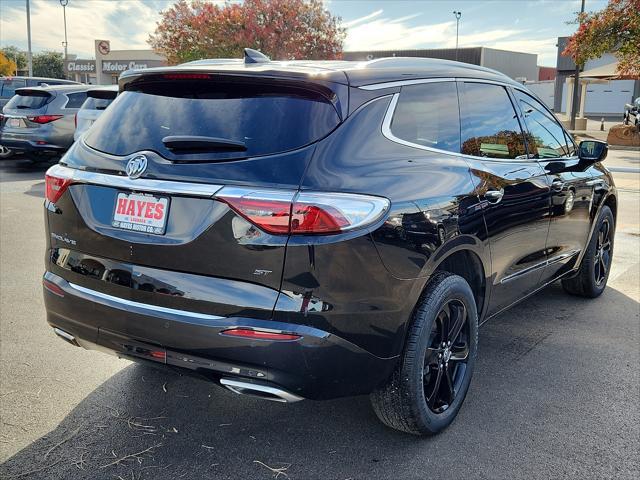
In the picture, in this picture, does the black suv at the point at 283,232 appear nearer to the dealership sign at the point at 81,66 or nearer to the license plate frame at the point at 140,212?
the license plate frame at the point at 140,212

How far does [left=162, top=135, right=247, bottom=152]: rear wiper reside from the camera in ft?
8.70

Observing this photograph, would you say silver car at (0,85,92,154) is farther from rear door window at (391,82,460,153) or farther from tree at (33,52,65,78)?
tree at (33,52,65,78)

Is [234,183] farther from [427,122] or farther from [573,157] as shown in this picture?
[573,157]

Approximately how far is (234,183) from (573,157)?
3.19m

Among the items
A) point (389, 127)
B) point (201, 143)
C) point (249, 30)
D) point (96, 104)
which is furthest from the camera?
point (249, 30)

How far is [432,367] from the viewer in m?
3.23

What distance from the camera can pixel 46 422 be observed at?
3.26 m

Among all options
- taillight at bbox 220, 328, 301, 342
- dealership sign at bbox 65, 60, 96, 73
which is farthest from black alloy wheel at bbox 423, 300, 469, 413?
dealership sign at bbox 65, 60, 96, 73

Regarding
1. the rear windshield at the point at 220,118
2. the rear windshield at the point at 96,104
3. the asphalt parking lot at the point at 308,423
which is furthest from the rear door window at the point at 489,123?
the rear windshield at the point at 96,104

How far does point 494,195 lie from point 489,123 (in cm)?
54

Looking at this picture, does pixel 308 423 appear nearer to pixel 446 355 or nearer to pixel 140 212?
pixel 446 355

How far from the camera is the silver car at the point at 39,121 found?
13.3 metres

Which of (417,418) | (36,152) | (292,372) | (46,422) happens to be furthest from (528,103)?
(36,152)

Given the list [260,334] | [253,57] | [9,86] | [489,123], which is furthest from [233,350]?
[9,86]
